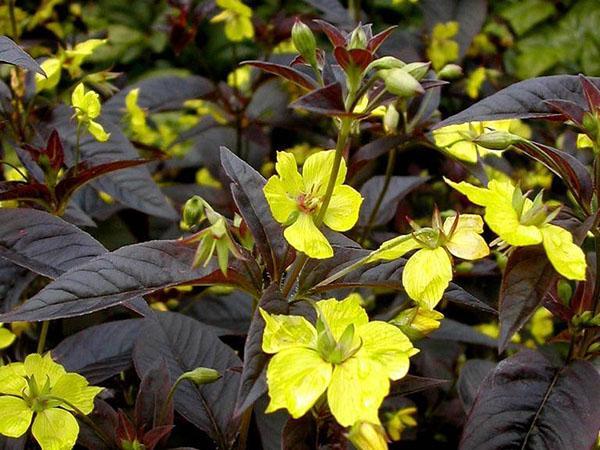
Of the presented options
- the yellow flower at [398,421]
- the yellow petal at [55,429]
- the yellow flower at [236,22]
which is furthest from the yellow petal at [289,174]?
the yellow flower at [236,22]

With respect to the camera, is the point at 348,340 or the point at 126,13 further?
the point at 126,13

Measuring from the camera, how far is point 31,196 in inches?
39.8

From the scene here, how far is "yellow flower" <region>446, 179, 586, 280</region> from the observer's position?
27.0 inches

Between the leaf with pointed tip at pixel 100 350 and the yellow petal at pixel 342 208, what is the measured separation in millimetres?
382

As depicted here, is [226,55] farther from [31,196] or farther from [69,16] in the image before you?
[31,196]

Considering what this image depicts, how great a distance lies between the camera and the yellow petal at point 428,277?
2.34 feet

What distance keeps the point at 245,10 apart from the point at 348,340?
1069 mm

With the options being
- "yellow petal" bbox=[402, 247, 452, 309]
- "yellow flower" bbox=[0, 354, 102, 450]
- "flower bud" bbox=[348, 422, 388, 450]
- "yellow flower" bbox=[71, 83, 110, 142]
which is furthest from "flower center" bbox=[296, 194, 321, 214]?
"yellow flower" bbox=[71, 83, 110, 142]

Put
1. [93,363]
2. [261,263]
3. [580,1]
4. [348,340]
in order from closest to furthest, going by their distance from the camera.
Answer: [348,340] → [261,263] → [93,363] → [580,1]

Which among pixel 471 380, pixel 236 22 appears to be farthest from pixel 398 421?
pixel 236 22

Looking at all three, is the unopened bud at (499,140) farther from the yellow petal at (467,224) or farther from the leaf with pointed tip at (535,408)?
the leaf with pointed tip at (535,408)

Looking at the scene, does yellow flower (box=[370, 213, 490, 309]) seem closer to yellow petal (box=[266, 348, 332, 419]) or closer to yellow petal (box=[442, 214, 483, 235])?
yellow petal (box=[442, 214, 483, 235])

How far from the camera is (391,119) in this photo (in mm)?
1164

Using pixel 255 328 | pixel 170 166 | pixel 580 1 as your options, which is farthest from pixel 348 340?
pixel 580 1
